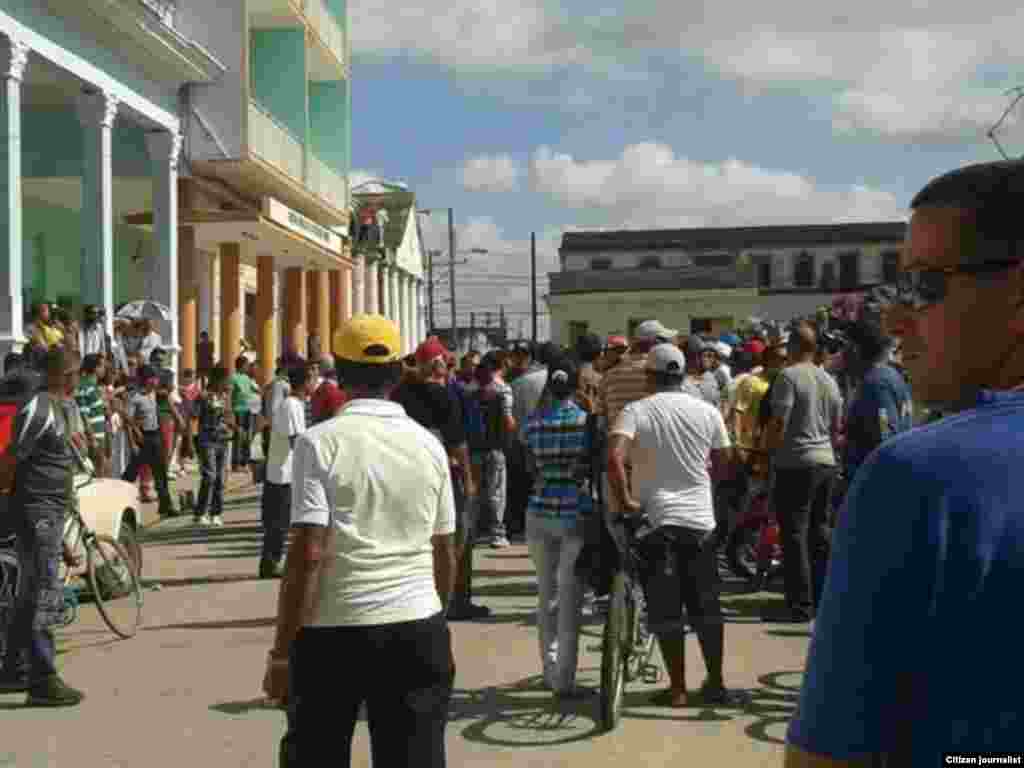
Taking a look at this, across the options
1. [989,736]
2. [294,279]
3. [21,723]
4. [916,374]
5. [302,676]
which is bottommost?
[21,723]

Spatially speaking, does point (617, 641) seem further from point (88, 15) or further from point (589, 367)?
point (88, 15)

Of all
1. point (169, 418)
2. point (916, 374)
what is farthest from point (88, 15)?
point (916, 374)

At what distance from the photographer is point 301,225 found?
30.2m

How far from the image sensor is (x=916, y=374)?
197 cm

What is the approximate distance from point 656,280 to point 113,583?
2648 inches

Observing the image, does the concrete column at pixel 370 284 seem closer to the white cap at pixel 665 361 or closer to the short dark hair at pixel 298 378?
the short dark hair at pixel 298 378

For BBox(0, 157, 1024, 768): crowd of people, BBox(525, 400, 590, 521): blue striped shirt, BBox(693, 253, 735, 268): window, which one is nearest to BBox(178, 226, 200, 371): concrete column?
BBox(0, 157, 1024, 768): crowd of people

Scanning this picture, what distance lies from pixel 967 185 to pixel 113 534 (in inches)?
378

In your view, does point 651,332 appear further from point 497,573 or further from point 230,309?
point 230,309

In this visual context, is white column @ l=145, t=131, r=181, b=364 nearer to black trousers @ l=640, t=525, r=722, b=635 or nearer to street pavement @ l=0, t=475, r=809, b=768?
street pavement @ l=0, t=475, r=809, b=768

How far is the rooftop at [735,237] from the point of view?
97750 mm

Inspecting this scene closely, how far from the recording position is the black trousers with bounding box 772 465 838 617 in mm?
10289

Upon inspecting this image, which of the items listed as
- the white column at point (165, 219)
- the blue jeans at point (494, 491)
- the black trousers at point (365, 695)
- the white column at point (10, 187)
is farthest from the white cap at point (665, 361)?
the white column at point (165, 219)

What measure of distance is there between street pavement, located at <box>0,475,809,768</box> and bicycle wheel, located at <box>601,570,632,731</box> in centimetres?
12
